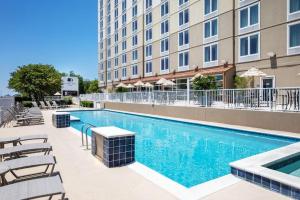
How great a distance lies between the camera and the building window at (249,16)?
20.4m

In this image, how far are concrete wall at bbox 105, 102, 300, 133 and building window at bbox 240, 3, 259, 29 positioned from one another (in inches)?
386

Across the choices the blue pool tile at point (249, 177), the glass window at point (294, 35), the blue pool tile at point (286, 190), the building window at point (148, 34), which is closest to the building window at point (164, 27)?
the building window at point (148, 34)

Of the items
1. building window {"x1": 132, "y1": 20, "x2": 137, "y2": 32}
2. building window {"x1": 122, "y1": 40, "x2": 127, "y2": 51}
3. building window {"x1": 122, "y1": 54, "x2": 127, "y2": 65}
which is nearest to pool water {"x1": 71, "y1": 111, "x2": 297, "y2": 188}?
building window {"x1": 132, "y1": 20, "x2": 137, "y2": 32}

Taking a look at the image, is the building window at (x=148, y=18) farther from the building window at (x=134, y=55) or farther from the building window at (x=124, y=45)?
the building window at (x=124, y=45)

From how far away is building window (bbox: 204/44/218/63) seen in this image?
945 inches

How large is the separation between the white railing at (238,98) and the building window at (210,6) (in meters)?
10.5

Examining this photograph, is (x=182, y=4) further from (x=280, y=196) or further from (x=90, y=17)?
(x=90, y=17)

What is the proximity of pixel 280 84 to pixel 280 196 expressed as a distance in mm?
16382

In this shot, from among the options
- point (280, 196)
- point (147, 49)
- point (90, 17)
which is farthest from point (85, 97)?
point (280, 196)

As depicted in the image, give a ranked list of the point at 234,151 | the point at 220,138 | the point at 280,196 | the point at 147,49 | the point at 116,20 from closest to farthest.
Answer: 1. the point at 280,196
2. the point at 234,151
3. the point at 220,138
4. the point at 147,49
5. the point at 116,20

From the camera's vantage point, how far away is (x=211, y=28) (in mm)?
24547

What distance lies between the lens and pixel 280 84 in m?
18.6

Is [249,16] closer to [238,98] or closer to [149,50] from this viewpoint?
[238,98]

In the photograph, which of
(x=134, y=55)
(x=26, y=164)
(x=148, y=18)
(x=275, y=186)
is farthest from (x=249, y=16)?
(x=134, y=55)
